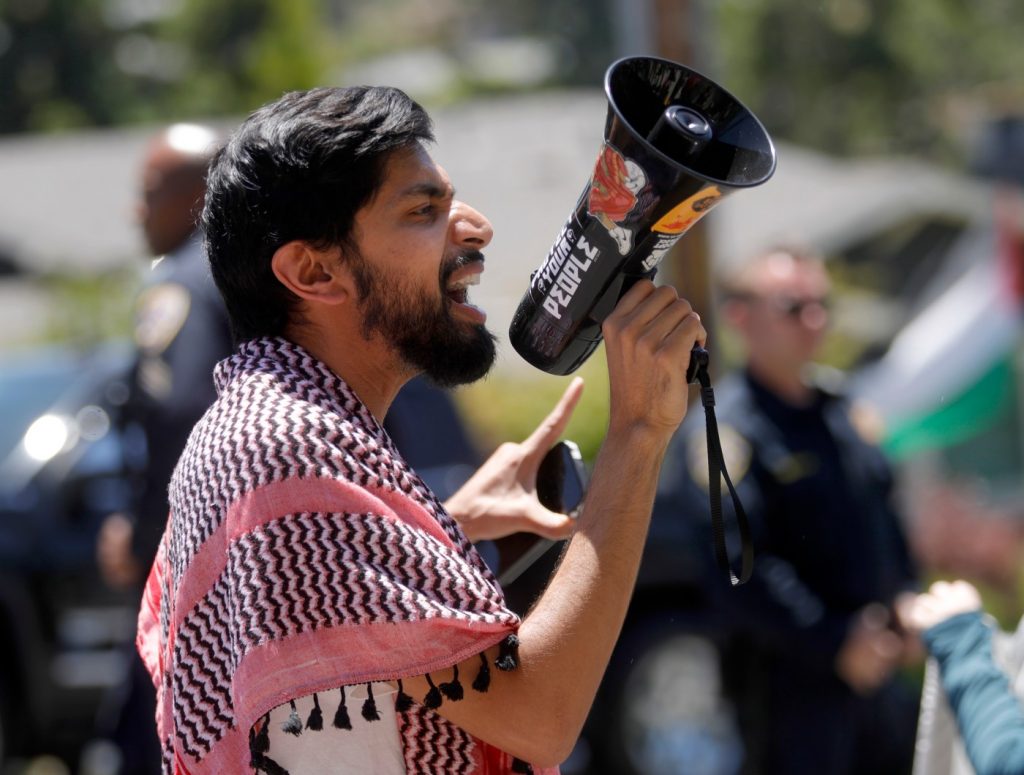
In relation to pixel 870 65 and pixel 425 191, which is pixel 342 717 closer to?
pixel 425 191

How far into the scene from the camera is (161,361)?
3.55m

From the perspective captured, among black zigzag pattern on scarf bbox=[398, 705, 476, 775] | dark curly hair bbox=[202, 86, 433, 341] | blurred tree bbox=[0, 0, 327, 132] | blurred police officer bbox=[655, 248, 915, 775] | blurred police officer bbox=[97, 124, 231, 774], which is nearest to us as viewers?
black zigzag pattern on scarf bbox=[398, 705, 476, 775]

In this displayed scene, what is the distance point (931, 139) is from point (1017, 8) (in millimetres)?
3825

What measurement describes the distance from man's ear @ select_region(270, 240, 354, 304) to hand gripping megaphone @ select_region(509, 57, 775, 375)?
0.26 metres

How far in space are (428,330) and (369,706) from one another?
48 cm

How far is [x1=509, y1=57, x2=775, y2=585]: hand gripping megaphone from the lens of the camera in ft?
5.86

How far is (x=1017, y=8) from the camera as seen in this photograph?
128 ft

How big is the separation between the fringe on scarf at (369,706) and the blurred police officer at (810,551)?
2.27 meters

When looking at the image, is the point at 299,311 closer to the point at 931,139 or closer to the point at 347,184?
the point at 347,184

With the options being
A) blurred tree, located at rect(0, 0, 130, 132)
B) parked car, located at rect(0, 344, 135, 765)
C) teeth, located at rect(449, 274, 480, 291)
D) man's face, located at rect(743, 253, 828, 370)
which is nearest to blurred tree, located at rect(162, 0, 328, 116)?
blurred tree, located at rect(0, 0, 130, 132)

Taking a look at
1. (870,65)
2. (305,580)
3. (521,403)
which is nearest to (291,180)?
(305,580)

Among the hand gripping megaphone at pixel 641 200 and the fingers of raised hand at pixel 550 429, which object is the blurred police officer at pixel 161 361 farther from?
the hand gripping megaphone at pixel 641 200

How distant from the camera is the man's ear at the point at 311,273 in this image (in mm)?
1849

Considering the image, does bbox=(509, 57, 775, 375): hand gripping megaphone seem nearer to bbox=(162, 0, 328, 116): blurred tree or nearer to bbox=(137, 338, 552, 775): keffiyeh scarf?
bbox=(137, 338, 552, 775): keffiyeh scarf
